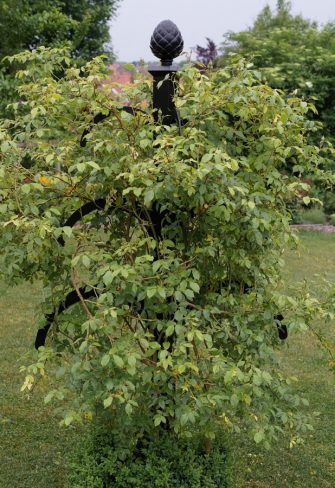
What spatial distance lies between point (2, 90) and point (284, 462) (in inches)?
256

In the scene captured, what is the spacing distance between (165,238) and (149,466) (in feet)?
3.20

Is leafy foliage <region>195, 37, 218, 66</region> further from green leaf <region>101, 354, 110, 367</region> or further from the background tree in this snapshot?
green leaf <region>101, 354, 110, 367</region>

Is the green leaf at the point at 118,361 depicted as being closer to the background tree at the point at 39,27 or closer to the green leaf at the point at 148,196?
the green leaf at the point at 148,196

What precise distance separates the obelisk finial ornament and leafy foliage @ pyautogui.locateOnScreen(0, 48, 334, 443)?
123mm

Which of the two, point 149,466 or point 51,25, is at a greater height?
point 51,25

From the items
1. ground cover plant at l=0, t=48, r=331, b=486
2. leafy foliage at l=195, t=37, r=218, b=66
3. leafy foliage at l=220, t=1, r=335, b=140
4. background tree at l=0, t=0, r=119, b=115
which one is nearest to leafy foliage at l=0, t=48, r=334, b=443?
ground cover plant at l=0, t=48, r=331, b=486

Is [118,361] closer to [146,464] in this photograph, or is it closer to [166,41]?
[146,464]

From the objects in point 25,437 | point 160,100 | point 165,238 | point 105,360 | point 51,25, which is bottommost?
point 25,437

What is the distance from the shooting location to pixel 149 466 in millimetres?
2756

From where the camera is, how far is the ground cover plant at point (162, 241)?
2383 millimetres

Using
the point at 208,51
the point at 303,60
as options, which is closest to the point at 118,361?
the point at 303,60

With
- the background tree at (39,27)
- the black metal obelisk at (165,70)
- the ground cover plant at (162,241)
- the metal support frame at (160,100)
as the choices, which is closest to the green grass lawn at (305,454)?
the ground cover plant at (162,241)

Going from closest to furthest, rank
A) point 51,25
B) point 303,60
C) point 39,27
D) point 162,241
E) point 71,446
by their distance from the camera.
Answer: point 162,241, point 71,446, point 39,27, point 51,25, point 303,60

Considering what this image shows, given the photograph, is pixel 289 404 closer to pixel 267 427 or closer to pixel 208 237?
pixel 267 427
